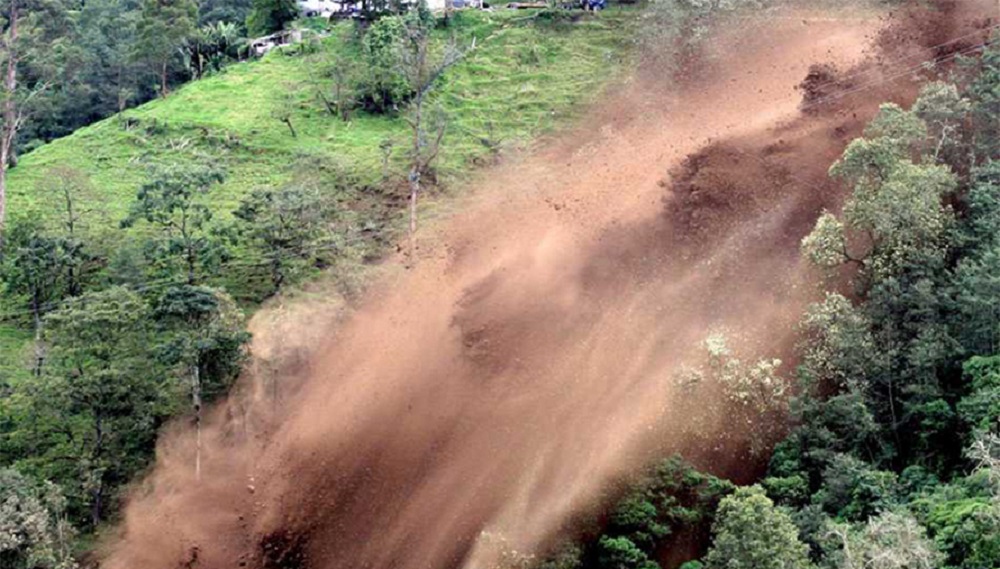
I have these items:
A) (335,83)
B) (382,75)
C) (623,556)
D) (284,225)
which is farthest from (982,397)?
(335,83)

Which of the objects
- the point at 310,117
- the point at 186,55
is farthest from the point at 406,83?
the point at 186,55

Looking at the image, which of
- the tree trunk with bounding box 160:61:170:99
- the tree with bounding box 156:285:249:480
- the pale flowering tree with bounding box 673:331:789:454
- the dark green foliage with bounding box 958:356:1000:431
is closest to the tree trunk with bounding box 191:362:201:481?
the tree with bounding box 156:285:249:480

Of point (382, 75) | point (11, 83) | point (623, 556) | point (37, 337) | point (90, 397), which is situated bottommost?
point (623, 556)

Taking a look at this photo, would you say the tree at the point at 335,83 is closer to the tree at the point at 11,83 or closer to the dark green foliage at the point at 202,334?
the tree at the point at 11,83

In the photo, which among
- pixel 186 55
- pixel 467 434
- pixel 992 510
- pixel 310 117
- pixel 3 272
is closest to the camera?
pixel 992 510

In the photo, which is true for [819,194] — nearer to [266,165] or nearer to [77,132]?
[266,165]

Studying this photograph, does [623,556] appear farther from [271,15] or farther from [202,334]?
[271,15]
